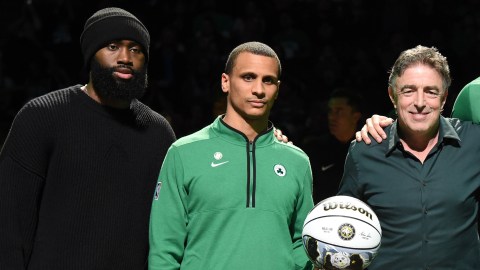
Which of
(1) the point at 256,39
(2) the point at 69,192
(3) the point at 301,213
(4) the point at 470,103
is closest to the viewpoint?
(2) the point at 69,192

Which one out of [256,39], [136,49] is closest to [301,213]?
[136,49]

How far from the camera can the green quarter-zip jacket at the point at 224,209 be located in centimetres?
333

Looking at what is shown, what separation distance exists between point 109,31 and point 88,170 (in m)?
0.61

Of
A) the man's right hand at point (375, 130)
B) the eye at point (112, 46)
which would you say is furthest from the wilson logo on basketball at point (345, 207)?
the eye at point (112, 46)

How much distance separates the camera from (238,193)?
3379 millimetres

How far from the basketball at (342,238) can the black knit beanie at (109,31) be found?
110 cm

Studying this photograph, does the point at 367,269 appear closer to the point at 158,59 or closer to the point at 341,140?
the point at 341,140

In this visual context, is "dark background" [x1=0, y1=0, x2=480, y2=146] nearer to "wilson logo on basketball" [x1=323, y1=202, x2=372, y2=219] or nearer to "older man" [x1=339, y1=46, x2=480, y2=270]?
"older man" [x1=339, y1=46, x2=480, y2=270]

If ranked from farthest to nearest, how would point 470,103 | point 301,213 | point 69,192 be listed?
point 470,103 < point 301,213 < point 69,192

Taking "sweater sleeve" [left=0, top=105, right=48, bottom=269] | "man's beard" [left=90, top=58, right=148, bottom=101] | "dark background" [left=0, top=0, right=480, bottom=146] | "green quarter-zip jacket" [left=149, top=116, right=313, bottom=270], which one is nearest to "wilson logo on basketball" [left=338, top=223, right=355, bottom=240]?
"green quarter-zip jacket" [left=149, top=116, right=313, bottom=270]

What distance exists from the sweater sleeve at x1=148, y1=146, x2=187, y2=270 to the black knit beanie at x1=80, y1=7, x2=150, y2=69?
1.93 feet

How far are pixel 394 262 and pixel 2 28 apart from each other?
10.3 metres

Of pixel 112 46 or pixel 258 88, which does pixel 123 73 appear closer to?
pixel 112 46

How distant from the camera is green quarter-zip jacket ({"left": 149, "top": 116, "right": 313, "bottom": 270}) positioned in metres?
3.33
